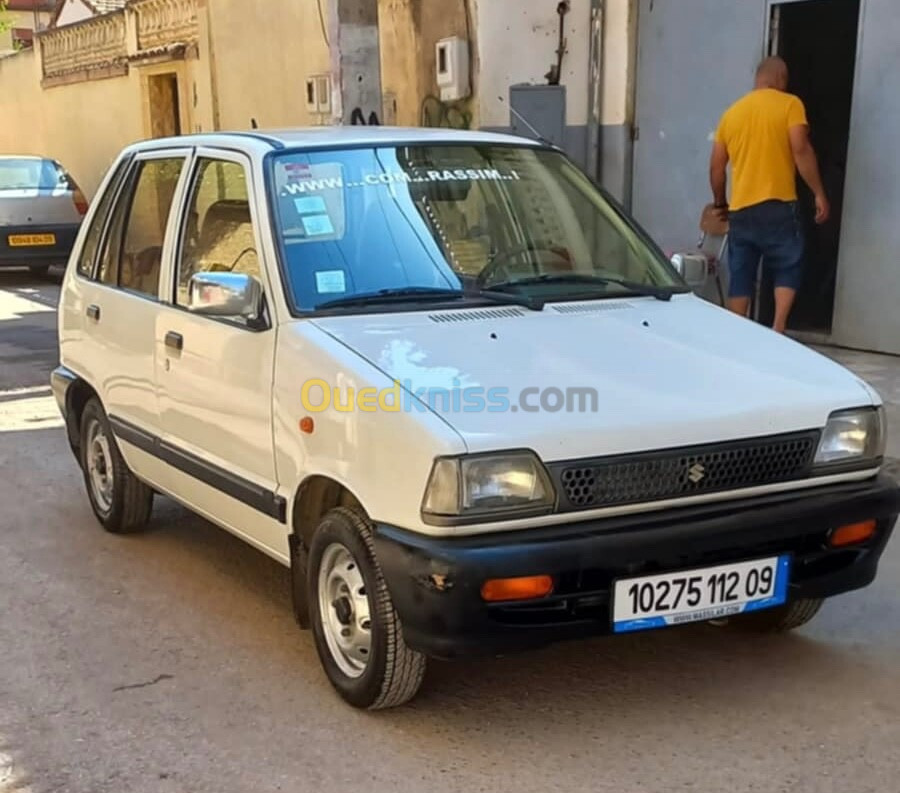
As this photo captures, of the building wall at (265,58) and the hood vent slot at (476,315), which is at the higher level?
the building wall at (265,58)

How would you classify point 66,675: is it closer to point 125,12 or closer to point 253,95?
point 253,95

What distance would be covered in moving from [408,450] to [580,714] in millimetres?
1050

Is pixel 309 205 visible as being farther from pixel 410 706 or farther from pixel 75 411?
pixel 75 411

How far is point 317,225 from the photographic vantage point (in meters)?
3.86

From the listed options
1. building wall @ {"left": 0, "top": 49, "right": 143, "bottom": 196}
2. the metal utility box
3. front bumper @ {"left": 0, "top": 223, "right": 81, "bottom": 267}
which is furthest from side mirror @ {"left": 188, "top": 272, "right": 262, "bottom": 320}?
building wall @ {"left": 0, "top": 49, "right": 143, "bottom": 196}

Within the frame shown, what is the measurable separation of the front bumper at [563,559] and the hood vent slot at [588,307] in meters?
0.89

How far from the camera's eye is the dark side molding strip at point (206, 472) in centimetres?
373

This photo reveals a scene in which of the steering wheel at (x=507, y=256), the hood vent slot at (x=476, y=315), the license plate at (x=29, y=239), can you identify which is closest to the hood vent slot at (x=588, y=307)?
the hood vent slot at (x=476, y=315)

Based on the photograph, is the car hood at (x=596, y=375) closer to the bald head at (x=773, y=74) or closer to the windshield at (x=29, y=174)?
the bald head at (x=773, y=74)

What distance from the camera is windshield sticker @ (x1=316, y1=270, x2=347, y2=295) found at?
3.72 metres

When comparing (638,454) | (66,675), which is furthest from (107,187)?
(638,454)

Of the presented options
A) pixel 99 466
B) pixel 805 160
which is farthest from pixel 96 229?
pixel 805 160

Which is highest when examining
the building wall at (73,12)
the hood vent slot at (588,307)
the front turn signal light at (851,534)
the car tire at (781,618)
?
the building wall at (73,12)

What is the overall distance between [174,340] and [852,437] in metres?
2.43
